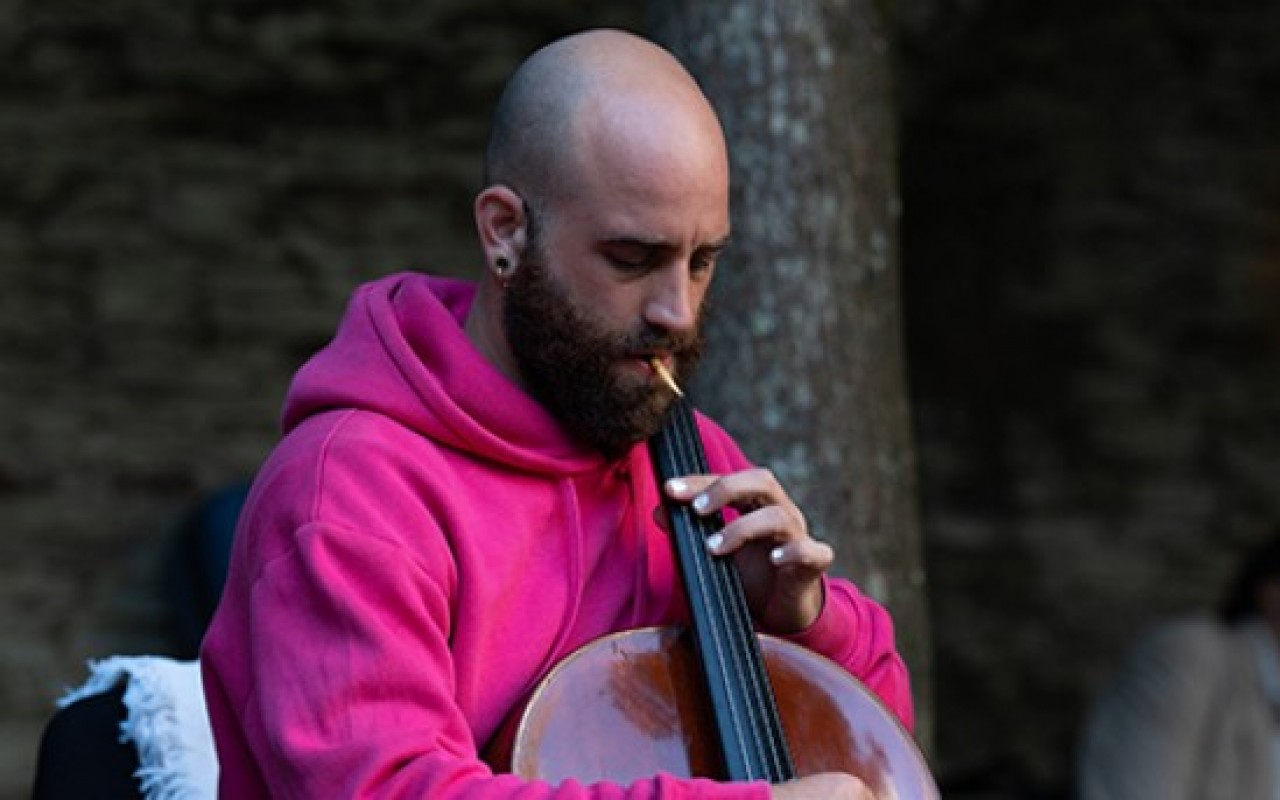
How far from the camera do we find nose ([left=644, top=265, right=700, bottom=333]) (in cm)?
246

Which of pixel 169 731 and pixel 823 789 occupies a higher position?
pixel 823 789

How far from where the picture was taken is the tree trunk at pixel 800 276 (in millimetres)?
3727

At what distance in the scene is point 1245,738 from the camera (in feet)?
19.4

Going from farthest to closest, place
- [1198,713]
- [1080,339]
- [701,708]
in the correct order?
[1080,339] → [1198,713] → [701,708]

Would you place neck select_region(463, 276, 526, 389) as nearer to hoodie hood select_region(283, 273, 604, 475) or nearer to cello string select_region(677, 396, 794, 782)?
hoodie hood select_region(283, 273, 604, 475)

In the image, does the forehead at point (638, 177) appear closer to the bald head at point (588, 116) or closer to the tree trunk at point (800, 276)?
the bald head at point (588, 116)

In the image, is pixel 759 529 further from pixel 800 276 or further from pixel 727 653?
pixel 800 276

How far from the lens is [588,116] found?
96.9 inches

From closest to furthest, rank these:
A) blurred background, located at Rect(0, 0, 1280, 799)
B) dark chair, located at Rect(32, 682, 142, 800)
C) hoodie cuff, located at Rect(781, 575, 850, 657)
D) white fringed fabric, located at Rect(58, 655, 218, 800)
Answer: hoodie cuff, located at Rect(781, 575, 850, 657) < dark chair, located at Rect(32, 682, 142, 800) < white fringed fabric, located at Rect(58, 655, 218, 800) < blurred background, located at Rect(0, 0, 1280, 799)

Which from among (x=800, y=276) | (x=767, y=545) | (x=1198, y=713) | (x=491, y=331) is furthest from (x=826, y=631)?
(x=1198, y=713)

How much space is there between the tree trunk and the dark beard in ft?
3.88

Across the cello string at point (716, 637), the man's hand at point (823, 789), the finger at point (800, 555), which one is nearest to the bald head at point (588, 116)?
the cello string at point (716, 637)

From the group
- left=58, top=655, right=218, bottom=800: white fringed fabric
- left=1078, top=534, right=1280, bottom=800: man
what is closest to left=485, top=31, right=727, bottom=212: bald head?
left=58, top=655, right=218, bottom=800: white fringed fabric

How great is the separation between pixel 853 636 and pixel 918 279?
13.1ft
